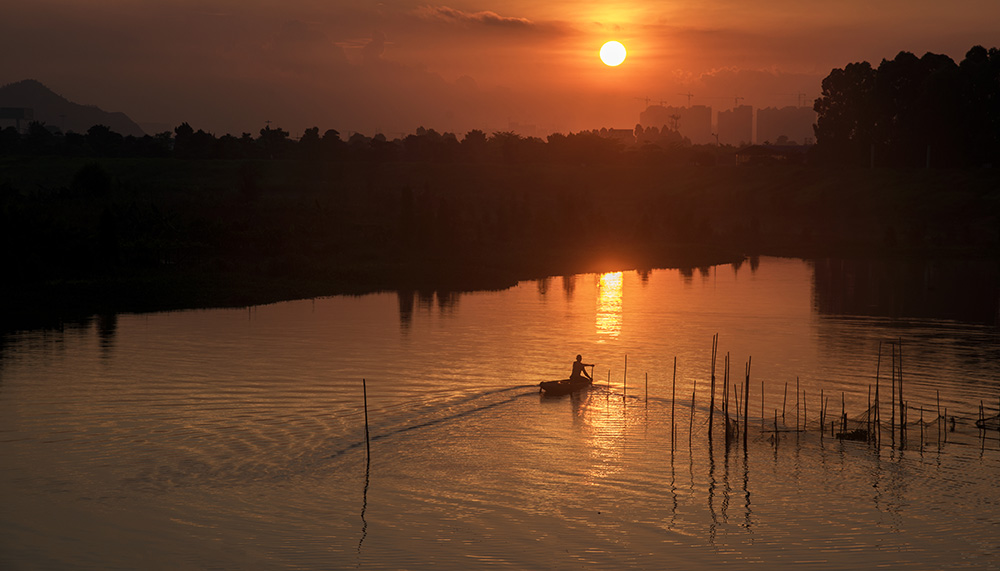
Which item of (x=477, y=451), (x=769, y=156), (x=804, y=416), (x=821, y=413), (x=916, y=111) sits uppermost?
(x=916, y=111)

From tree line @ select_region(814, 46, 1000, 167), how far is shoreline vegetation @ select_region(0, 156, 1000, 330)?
4122 millimetres

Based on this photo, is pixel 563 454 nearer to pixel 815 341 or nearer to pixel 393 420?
pixel 393 420

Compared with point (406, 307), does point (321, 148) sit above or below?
above

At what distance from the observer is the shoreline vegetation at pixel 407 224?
65.2 m

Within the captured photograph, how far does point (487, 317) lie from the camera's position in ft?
198

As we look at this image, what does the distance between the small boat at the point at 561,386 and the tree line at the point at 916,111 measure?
331 feet

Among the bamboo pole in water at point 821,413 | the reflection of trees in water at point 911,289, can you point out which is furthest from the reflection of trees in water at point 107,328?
the reflection of trees in water at point 911,289

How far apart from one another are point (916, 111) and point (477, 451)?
4434 inches

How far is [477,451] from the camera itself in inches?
1208

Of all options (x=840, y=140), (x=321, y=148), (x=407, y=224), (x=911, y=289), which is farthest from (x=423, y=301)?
(x=321, y=148)

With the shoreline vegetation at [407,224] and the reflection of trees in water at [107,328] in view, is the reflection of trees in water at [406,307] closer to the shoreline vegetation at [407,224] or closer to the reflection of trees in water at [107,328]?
the shoreline vegetation at [407,224]

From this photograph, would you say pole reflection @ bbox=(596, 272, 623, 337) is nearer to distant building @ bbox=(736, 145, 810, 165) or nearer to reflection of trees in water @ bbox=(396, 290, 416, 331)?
reflection of trees in water @ bbox=(396, 290, 416, 331)

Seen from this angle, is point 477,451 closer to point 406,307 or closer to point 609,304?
point 406,307

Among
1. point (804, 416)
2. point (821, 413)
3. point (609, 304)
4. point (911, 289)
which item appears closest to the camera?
point (821, 413)
